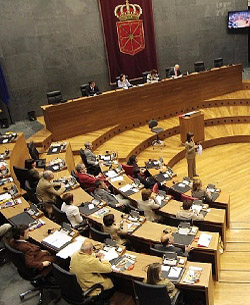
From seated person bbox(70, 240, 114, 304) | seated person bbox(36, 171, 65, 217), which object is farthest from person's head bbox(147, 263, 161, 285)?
seated person bbox(36, 171, 65, 217)

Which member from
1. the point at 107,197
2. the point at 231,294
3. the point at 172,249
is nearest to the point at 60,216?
the point at 107,197

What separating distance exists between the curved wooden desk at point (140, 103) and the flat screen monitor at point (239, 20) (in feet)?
8.31

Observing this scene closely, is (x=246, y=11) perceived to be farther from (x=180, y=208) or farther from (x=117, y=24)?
(x=180, y=208)

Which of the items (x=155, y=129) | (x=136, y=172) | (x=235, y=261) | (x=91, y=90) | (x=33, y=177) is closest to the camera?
(x=235, y=261)

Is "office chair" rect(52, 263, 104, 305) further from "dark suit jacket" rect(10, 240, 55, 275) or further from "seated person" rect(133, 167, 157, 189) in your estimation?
"seated person" rect(133, 167, 157, 189)

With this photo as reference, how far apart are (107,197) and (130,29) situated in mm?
7815

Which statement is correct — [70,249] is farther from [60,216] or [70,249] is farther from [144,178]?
[144,178]

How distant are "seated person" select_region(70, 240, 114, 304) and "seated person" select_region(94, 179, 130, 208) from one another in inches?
73.2

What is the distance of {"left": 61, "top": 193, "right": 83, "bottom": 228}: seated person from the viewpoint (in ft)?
16.9

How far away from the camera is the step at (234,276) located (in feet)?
15.3

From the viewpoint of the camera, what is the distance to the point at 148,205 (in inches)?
216

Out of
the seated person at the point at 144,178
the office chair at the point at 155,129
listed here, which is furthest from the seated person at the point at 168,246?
the office chair at the point at 155,129

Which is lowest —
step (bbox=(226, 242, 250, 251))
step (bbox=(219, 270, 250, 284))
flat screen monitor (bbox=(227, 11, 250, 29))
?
step (bbox=(226, 242, 250, 251))

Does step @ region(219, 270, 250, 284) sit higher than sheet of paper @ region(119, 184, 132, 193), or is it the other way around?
sheet of paper @ region(119, 184, 132, 193)
